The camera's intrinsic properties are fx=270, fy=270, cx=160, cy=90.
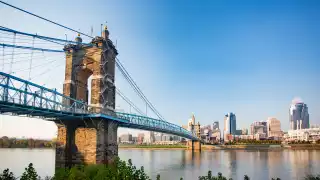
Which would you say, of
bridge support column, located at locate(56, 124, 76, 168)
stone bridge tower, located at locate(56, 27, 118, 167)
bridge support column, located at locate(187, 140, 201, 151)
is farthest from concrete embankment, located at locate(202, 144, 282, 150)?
bridge support column, located at locate(56, 124, 76, 168)

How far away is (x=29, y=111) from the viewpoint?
992 inches

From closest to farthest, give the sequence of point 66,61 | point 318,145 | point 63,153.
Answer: point 63,153 < point 66,61 < point 318,145

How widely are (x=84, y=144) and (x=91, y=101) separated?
4.99 meters

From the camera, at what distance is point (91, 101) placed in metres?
31.2

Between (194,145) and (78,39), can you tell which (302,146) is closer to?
(194,145)

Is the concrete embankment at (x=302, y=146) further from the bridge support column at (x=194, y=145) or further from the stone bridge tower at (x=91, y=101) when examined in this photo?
the stone bridge tower at (x=91, y=101)

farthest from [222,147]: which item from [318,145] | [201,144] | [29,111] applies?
[29,111]

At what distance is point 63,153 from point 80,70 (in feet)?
33.3

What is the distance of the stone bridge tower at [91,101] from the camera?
1151 inches

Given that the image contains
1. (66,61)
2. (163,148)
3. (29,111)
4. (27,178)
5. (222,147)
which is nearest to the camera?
(27,178)

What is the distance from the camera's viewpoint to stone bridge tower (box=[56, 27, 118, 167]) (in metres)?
29.2

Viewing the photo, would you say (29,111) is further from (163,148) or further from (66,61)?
(163,148)

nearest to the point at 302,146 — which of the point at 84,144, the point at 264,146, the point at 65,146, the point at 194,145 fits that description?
the point at 264,146

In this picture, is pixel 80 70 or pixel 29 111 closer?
pixel 29 111
